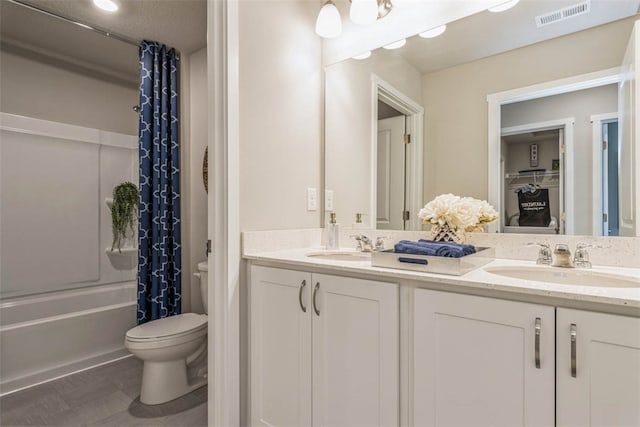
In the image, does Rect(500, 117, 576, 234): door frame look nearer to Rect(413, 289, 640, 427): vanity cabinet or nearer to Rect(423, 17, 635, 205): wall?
Rect(423, 17, 635, 205): wall

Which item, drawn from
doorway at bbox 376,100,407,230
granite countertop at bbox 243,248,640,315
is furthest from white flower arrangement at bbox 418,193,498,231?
doorway at bbox 376,100,407,230

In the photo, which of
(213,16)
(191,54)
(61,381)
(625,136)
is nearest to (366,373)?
(625,136)

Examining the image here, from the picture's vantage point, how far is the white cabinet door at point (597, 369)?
29.0 inches

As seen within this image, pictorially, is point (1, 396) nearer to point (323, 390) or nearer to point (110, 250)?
point (110, 250)

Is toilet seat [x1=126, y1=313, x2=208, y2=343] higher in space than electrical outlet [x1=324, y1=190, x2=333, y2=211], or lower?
lower

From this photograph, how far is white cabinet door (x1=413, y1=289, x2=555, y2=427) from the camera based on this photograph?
2.74ft

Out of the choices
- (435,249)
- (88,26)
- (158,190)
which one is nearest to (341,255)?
(435,249)

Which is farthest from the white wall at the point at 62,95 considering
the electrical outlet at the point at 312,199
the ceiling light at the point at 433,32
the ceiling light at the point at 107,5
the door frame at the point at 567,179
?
the door frame at the point at 567,179

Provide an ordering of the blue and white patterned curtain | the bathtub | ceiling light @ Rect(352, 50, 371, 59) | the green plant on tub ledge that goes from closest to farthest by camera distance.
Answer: ceiling light @ Rect(352, 50, 371, 59)
the bathtub
the blue and white patterned curtain
the green plant on tub ledge

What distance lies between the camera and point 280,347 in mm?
1386

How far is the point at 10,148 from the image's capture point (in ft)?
7.93

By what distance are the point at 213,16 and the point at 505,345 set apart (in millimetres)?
1640

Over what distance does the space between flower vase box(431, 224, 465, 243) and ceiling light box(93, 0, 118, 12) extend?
2.25 meters

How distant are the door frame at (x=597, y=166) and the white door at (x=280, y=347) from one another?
106 cm
